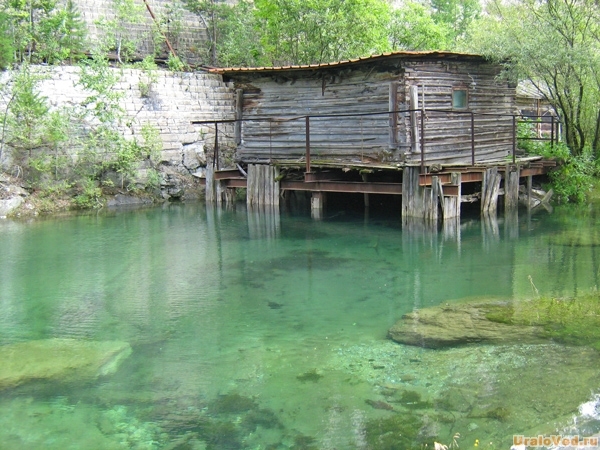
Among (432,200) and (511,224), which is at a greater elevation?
(432,200)

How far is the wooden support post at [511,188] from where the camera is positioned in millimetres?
17061

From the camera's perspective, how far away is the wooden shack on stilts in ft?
52.4

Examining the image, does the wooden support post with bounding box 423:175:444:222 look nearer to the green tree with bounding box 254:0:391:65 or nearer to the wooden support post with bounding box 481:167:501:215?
the wooden support post with bounding box 481:167:501:215

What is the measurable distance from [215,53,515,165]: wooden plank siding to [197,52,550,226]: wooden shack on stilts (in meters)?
0.03

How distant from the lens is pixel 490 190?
16.5 metres

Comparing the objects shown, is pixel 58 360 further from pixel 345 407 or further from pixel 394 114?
pixel 394 114

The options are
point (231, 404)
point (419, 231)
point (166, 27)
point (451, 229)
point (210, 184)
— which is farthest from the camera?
point (166, 27)

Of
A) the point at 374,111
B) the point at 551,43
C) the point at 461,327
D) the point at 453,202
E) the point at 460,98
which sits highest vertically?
the point at 551,43

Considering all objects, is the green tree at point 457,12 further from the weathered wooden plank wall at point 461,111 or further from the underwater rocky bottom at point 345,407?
the underwater rocky bottom at point 345,407

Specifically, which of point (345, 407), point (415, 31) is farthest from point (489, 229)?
point (415, 31)

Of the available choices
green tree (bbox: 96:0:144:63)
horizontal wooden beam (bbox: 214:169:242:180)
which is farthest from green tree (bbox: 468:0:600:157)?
green tree (bbox: 96:0:144:63)

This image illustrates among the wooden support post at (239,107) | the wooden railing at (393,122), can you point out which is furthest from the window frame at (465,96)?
the wooden support post at (239,107)

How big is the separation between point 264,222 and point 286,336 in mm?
8751

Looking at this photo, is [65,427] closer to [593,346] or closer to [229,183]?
[593,346]
